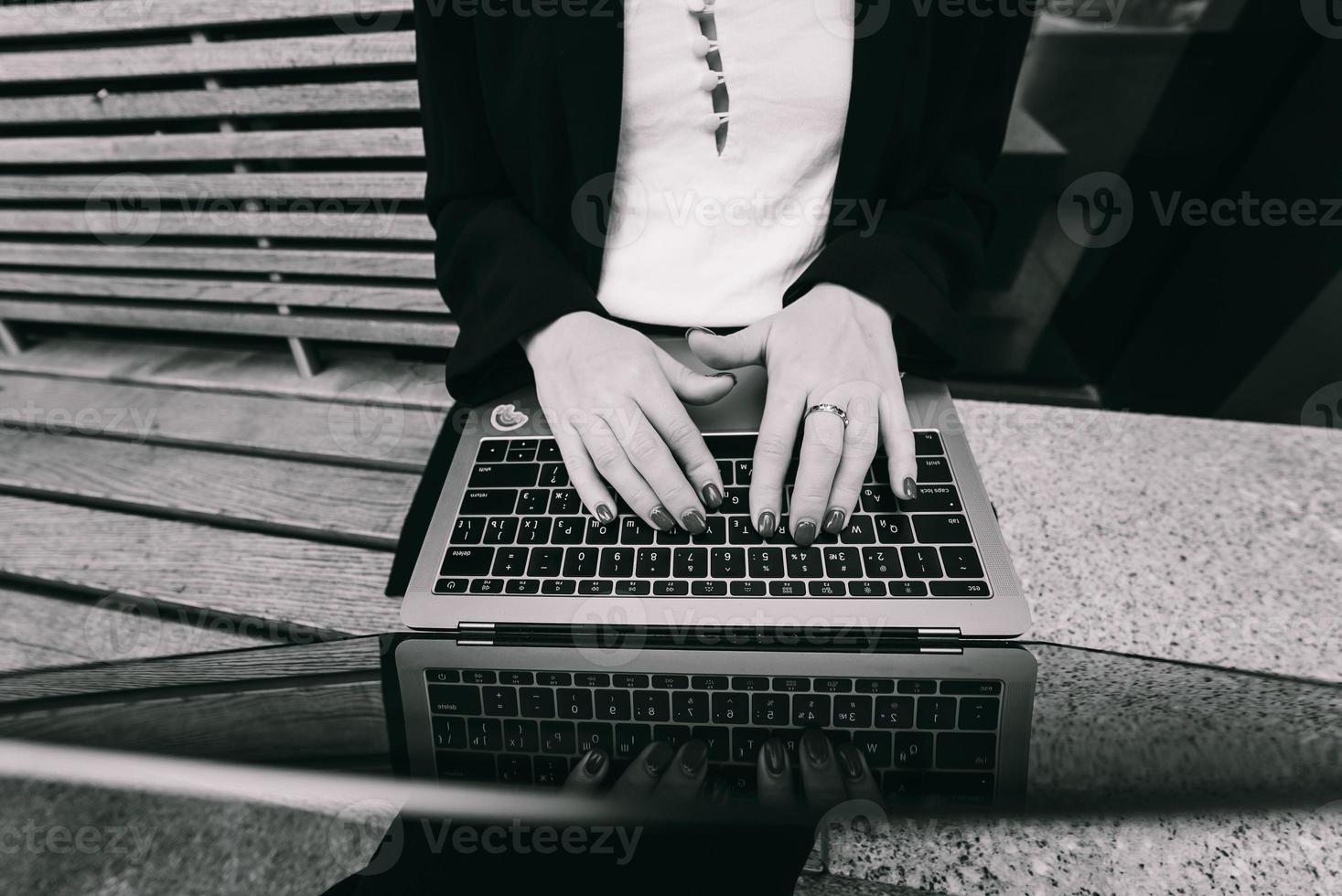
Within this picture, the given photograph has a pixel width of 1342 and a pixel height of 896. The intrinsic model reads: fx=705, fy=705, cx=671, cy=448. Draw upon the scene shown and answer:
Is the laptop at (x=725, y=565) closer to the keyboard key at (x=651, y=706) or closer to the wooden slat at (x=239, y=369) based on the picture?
the keyboard key at (x=651, y=706)

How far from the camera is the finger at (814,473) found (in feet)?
1.83

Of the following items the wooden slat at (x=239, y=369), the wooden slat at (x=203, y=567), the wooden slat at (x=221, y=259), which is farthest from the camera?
the wooden slat at (x=239, y=369)

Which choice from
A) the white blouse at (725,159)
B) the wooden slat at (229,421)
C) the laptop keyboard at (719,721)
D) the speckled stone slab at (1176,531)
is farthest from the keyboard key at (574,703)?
the wooden slat at (229,421)

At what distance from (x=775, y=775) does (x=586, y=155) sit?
616mm

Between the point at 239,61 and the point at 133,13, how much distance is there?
190 millimetres

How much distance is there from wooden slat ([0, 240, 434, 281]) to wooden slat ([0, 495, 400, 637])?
0.54m

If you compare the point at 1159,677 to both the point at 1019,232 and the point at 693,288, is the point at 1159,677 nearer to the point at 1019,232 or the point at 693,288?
the point at 693,288

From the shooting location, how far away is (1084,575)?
2.87 feet

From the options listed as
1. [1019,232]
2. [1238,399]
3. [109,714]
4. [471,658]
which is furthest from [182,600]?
[1238,399]

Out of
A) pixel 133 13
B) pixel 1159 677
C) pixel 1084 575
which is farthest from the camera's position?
pixel 133 13

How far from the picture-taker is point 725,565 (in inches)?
21.8

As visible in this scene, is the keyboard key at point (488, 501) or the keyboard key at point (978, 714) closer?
the keyboard key at point (978, 714)

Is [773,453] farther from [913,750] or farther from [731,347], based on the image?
[913,750]

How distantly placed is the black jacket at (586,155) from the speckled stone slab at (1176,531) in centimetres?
37
